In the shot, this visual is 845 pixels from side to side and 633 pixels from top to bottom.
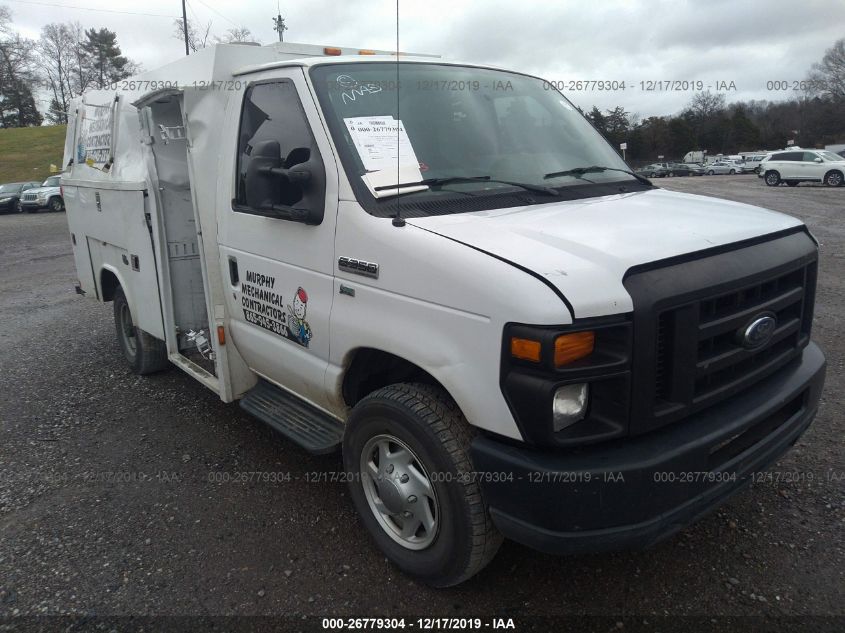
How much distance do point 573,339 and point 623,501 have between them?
2.05 feet

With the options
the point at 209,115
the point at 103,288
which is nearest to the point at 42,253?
the point at 103,288

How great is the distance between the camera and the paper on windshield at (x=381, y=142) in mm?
3051

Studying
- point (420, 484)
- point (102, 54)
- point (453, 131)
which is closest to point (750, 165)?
point (453, 131)

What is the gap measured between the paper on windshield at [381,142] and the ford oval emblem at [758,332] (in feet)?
5.21

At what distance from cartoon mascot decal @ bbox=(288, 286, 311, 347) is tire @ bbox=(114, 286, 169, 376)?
270cm

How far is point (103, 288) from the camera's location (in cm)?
598

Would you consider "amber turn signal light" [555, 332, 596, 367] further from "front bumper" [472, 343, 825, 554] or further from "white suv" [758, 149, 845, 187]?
"white suv" [758, 149, 845, 187]

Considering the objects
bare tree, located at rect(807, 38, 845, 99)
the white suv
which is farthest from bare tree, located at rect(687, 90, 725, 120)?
the white suv

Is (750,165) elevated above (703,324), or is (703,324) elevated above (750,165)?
(703,324)

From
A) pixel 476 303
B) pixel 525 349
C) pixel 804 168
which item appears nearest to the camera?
pixel 525 349

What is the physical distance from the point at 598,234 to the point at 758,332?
777mm

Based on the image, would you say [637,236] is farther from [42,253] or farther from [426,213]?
[42,253]

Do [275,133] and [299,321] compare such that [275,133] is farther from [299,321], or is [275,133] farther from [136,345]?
[136,345]

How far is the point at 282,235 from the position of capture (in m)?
3.39
